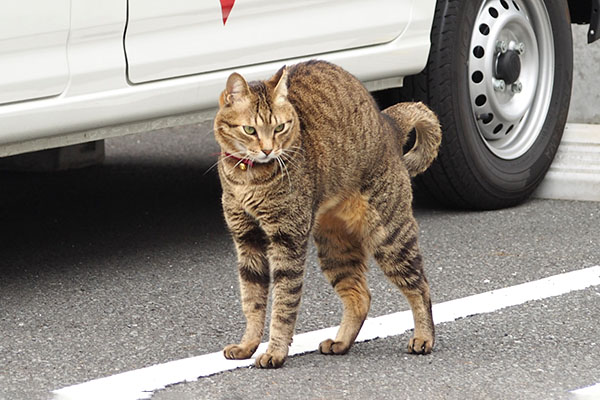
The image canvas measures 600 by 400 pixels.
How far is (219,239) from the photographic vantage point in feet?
17.4

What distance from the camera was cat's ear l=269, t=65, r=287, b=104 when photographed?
365cm

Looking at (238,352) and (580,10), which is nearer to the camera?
(238,352)

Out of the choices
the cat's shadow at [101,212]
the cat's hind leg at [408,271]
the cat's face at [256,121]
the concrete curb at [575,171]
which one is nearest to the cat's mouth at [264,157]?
the cat's face at [256,121]

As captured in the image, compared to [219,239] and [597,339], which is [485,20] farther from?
[597,339]

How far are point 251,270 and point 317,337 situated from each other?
0.38 meters

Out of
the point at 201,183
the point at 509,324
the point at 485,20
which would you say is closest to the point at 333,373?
the point at 509,324

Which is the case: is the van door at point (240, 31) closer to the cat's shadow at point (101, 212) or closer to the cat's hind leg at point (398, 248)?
the cat's shadow at point (101, 212)

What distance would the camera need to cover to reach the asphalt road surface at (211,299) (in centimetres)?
355

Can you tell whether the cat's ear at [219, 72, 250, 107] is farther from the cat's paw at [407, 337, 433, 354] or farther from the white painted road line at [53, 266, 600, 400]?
the cat's paw at [407, 337, 433, 354]

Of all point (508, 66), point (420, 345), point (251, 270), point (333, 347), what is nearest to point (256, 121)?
point (251, 270)

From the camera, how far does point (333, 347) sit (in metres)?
3.80

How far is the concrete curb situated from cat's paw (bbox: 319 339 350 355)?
2473 mm

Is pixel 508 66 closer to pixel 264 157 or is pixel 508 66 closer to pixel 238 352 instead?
pixel 264 157

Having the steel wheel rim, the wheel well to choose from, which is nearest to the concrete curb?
the steel wheel rim
